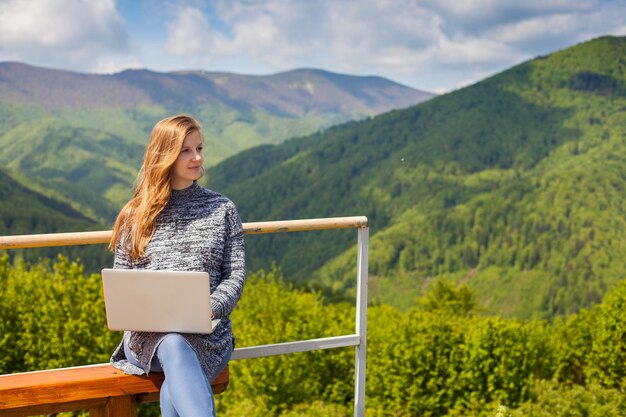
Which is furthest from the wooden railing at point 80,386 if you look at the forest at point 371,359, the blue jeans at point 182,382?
the forest at point 371,359

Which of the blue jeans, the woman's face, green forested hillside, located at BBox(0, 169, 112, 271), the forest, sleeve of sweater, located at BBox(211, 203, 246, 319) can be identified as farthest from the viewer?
green forested hillside, located at BBox(0, 169, 112, 271)

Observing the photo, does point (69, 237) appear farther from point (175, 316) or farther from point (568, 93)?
point (568, 93)

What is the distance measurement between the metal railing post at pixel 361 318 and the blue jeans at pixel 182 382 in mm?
971

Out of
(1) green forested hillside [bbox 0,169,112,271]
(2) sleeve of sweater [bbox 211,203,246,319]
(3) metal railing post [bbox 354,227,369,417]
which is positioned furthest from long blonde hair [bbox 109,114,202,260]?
(1) green forested hillside [bbox 0,169,112,271]

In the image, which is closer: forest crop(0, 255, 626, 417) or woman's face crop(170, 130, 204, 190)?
woman's face crop(170, 130, 204, 190)

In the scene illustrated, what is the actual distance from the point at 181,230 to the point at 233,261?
10.3 inches

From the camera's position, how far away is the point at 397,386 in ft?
57.4

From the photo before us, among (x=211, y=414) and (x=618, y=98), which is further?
(x=618, y=98)

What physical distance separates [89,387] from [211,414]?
500 mm

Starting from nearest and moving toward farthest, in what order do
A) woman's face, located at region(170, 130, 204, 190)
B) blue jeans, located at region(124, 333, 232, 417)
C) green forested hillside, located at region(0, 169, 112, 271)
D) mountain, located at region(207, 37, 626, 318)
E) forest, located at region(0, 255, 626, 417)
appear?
blue jeans, located at region(124, 333, 232, 417)
woman's face, located at region(170, 130, 204, 190)
forest, located at region(0, 255, 626, 417)
green forested hillside, located at region(0, 169, 112, 271)
mountain, located at region(207, 37, 626, 318)

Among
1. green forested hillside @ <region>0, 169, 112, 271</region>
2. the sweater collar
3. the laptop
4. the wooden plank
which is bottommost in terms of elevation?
green forested hillside @ <region>0, 169, 112, 271</region>

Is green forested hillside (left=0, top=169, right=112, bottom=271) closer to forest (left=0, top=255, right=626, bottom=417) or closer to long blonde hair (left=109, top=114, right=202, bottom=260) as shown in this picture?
forest (left=0, top=255, right=626, bottom=417)

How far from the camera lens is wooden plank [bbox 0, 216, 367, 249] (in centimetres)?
258

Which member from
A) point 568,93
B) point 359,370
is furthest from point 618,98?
point 359,370
